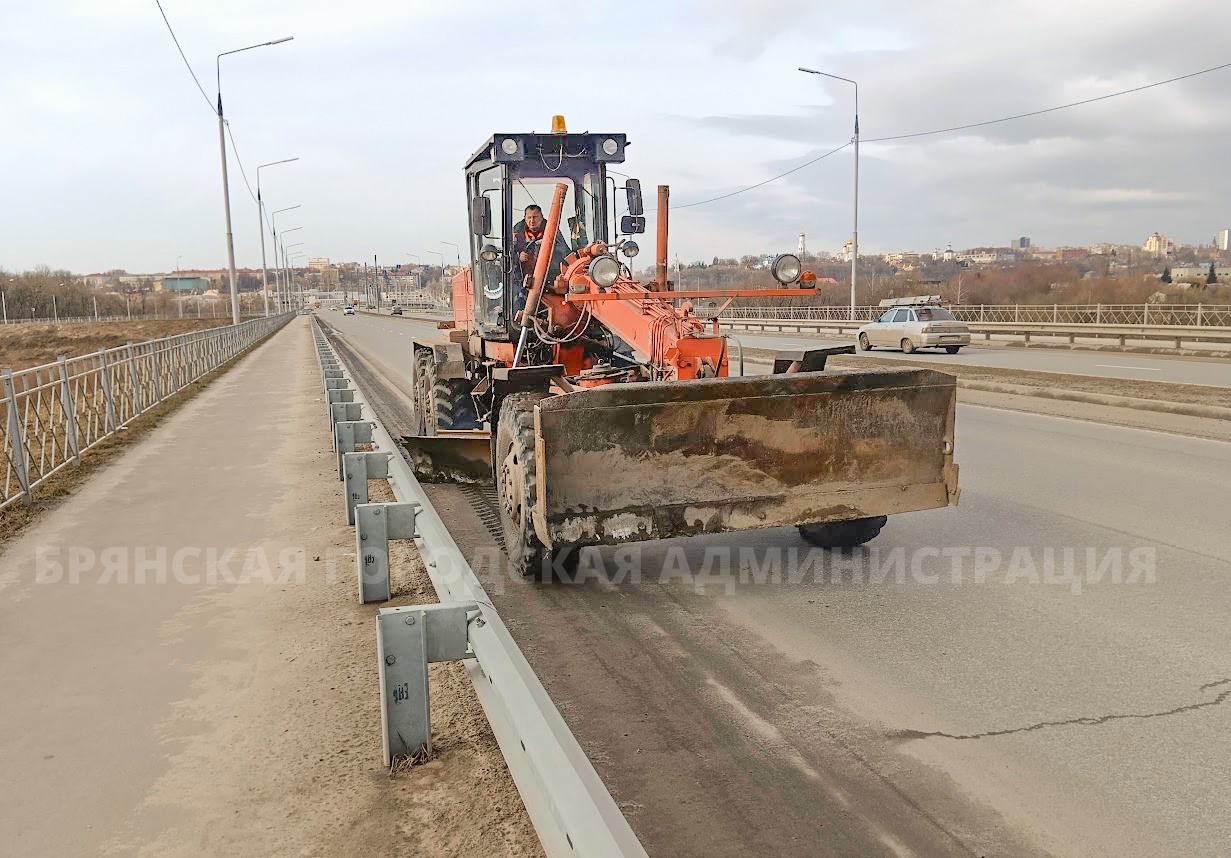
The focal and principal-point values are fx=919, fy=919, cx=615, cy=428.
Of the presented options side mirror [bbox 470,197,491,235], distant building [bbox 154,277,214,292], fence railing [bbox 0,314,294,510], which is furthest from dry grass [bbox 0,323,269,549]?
distant building [bbox 154,277,214,292]

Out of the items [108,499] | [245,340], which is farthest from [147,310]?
[108,499]

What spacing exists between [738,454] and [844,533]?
1.50 metres

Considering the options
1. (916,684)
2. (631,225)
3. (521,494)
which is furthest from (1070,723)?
(631,225)

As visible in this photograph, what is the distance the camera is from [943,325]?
27.5 metres

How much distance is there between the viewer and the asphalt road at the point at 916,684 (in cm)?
320

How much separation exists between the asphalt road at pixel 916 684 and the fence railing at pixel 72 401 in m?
5.00

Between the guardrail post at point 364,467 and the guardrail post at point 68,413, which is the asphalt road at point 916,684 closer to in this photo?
the guardrail post at point 364,467

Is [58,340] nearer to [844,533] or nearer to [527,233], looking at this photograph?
[527,233]

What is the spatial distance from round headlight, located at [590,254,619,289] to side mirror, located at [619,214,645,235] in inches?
71.7

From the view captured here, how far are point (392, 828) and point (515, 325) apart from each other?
5920 mm

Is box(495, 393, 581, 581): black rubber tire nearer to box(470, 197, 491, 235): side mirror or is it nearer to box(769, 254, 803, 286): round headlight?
box(769, 254, 803, 286): round headlight

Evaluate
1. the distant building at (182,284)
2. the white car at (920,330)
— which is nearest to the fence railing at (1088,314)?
the white car at (920,330)

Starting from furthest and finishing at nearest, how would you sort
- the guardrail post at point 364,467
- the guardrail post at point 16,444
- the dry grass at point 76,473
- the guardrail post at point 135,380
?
the guardrail post at point 135,380
the guardrail post at point 16,444
the dry grass at point 76,473
the guardrail post at point 364,467

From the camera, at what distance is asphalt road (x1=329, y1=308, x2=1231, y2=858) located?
3.20 m
